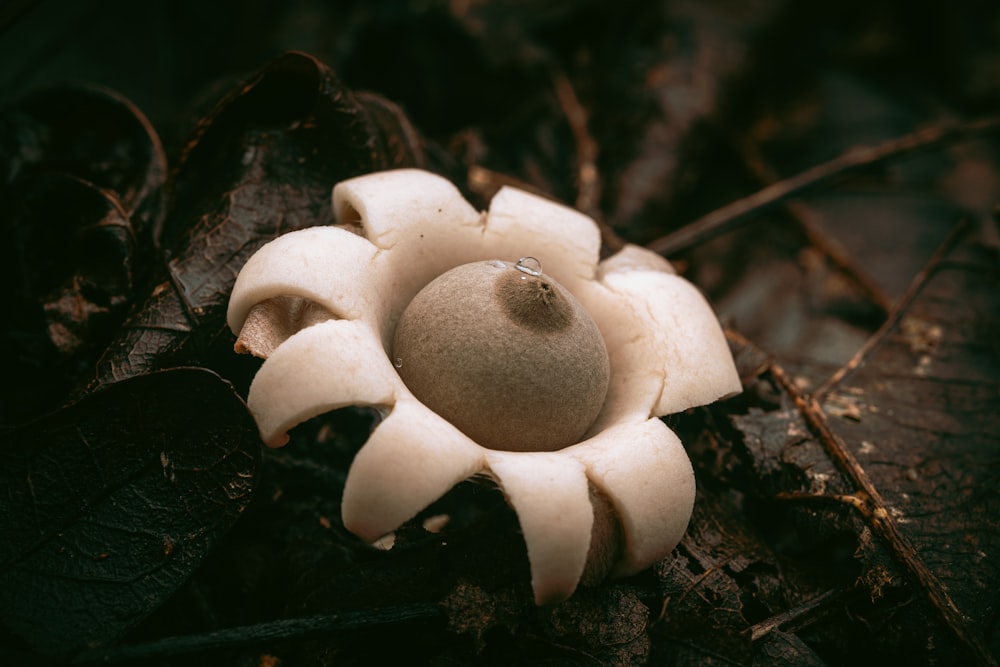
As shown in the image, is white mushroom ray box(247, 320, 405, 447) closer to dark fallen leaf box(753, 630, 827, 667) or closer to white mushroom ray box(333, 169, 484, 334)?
white mushroom ray box(333, 169, 484, 334)

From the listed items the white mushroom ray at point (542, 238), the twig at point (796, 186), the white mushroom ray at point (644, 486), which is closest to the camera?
the white mushroom ray at point (644, 486)

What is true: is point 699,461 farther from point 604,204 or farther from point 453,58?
point 453,58

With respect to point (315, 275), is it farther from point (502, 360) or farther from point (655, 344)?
point (655, 344)

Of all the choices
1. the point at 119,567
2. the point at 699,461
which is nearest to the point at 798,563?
the point at 699,461

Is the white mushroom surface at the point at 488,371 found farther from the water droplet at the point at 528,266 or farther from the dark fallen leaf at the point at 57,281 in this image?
the dark fallen leaf at the point at 57,281

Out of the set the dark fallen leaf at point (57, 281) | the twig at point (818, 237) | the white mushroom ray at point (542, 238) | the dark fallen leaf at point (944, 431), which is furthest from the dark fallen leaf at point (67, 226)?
the twig at point (818, 237)
